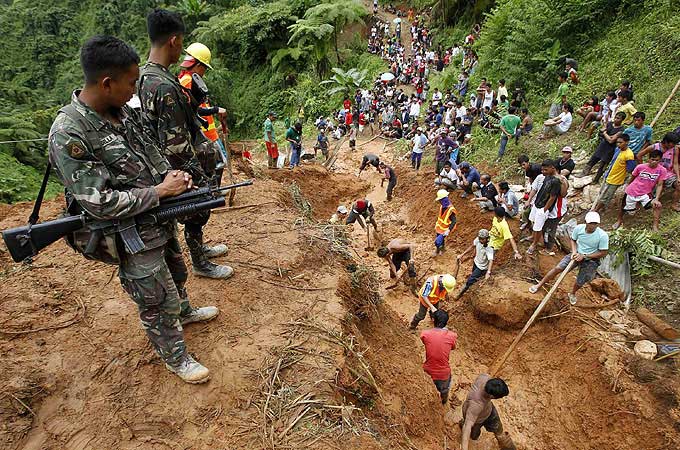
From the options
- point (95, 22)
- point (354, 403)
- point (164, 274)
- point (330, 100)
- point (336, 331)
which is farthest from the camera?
point (95, 22)

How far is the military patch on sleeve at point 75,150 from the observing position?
2352 mm

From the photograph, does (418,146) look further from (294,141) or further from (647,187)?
(647,187)

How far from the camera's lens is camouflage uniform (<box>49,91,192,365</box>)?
2.38 metres

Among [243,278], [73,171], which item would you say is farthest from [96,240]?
[243,278]

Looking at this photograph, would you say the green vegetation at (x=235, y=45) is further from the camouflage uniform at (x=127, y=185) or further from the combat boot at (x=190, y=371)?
the combat boot at (x=190, y=371)

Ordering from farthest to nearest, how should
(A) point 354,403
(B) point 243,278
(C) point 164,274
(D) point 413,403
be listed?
(D) point 413,403 < (B) point 243,278 < (A) point 354,403 < (C) point 164,274

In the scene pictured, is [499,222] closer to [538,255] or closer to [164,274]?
[538,255]

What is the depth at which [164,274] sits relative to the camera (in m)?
2.83

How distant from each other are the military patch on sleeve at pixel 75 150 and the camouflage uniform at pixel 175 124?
946 mm

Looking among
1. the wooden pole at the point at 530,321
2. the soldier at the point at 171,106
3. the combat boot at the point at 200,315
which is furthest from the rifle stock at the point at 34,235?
the wooden pole at the point at 530,321

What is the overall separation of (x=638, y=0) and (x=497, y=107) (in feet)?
16.4

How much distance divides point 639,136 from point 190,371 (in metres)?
8.43

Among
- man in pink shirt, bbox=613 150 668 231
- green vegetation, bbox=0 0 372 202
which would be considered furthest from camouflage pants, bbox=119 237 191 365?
green vegetation, bbox=0 0 372 202

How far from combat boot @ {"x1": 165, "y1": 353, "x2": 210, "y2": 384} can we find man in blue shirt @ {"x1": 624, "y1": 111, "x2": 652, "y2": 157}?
8.17 metres
